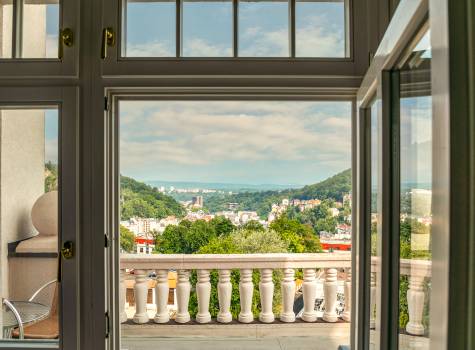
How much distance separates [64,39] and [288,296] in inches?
79.4

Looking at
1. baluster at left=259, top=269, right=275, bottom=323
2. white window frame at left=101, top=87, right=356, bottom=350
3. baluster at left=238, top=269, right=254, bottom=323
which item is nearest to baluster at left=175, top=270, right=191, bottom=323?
baluster at left=238, top=269, right=254, bottom=323

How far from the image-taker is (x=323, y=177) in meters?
2.54

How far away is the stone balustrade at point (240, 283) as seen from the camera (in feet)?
9.59

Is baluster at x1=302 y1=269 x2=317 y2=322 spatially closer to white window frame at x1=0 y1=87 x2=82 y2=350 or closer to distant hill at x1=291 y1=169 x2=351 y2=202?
distant hill at x1=291 y1=169 x2=351 y2=202

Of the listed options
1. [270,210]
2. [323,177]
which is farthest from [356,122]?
[270,210]

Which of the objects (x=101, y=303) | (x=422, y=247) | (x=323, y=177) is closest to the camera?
(x=422, y=247)

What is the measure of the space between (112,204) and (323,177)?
120 cm

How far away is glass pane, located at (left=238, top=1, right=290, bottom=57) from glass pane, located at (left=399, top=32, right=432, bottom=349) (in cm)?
100

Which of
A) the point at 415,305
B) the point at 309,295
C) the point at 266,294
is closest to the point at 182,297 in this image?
the point at 266,294

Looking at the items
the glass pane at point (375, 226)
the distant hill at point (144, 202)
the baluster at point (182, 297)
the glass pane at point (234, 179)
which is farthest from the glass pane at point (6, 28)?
the baluster at point (182, 297)

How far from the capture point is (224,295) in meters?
2.95

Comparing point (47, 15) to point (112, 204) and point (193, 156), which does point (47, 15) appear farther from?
point (193, 156)

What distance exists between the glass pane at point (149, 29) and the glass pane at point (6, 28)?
455 millimetres

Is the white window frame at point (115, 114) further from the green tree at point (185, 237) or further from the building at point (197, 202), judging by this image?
the green tree at point (185, 237)
